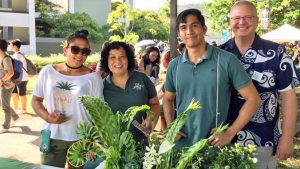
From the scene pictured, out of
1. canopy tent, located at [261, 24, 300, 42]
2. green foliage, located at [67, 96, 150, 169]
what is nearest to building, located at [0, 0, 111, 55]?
canopy tent, located at [261, 24, 300, 42]

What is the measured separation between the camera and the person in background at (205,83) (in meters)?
2.15

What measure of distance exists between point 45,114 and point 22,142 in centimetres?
385

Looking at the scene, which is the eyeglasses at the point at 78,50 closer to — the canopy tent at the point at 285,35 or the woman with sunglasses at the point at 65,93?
the woman with sunglasses at the point at 65,93

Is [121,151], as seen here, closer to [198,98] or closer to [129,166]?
[129,166]

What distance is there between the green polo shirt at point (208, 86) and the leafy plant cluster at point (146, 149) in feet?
1.47

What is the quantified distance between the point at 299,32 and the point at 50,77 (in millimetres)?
14911

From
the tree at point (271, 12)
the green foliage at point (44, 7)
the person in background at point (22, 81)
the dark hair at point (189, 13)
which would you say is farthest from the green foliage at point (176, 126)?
the green foliage at point (44, 7)

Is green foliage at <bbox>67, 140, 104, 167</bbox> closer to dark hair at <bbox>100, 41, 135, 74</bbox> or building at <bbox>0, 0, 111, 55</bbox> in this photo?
dark hair at <bbox>100, 41, 135, 74</bbox>

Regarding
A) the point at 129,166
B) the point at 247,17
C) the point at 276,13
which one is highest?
the point at 276,13

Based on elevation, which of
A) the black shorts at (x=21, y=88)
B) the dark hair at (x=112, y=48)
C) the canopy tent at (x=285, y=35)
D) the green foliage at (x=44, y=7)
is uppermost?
the green foliage at (x=44, y=7)

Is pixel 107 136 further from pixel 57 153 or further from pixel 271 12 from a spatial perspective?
pixel 271 12

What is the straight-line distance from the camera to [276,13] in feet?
87.2

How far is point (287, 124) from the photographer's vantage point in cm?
245

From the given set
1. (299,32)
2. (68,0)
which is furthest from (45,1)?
(299,32)
